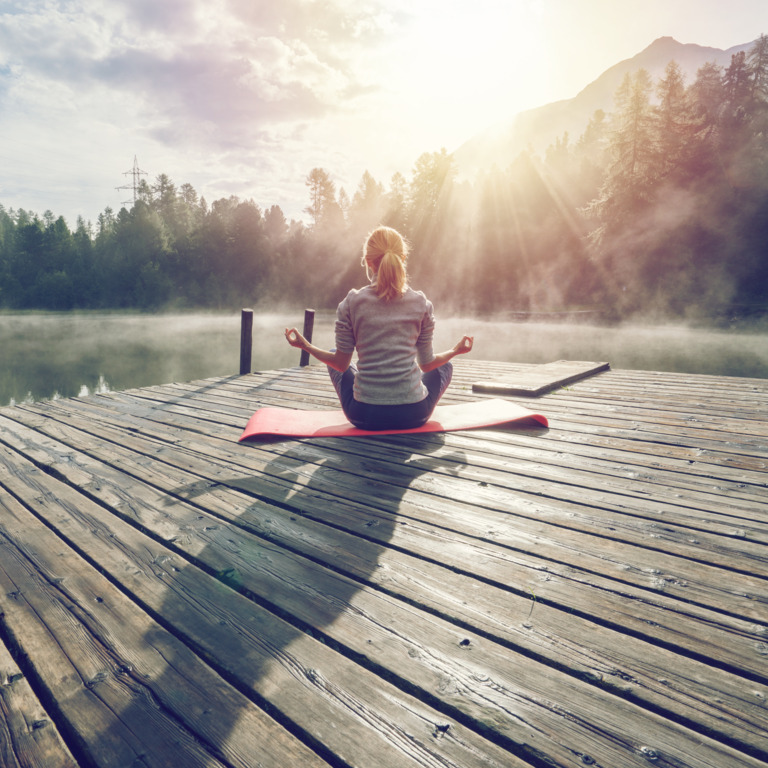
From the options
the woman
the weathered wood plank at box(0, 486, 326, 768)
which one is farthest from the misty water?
the weathered wood plank at box(0, 486, 326, 768)

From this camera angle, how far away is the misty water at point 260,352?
14.6m

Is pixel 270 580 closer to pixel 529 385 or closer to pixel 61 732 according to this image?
pixel 61 732

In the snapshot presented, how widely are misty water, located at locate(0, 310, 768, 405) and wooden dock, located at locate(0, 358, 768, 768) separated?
37.0 feet

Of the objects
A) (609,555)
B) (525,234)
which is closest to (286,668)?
(609,555)

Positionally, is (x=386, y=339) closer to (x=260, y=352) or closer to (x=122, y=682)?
(x=122, y=682)

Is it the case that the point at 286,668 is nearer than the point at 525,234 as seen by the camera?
Yes

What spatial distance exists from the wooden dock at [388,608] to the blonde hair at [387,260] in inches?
41.4

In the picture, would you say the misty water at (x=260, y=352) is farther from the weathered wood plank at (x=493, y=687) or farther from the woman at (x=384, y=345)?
the weathered wood plank at (x=493, y=687)

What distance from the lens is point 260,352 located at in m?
20.3

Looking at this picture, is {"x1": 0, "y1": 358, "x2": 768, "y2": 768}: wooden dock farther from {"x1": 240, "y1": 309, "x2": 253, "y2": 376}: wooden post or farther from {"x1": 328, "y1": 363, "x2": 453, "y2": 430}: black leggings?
{"x1": 240, "y1": 309, "x2": 253, "y2": 376}: wooden post

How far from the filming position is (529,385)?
5387mm

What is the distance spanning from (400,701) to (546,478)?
5.93ft

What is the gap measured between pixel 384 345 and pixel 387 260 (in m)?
0.54

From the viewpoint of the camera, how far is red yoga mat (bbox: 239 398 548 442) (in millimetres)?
3887
